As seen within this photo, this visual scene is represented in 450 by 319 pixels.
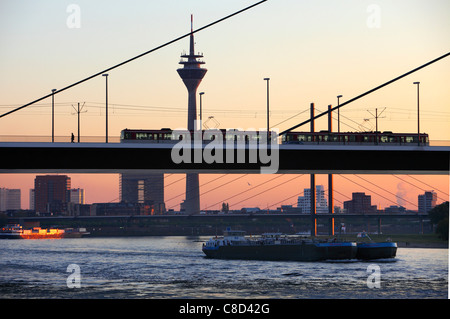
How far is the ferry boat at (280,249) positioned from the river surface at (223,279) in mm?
2713

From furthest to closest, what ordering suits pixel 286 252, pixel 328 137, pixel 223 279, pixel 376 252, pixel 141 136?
1. pixel 286 252
2. pixel 376 252
3. pixel 328 137
4. pixel 141 136
5. pixel 223 279

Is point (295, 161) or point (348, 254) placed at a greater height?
point (295, 161)

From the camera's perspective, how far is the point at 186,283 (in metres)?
75.4

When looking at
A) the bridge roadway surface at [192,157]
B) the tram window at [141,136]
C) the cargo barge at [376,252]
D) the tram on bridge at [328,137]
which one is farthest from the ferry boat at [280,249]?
the bridge roadway surface at [192,157]

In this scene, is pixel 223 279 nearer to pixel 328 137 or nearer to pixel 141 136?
pixel 141 136

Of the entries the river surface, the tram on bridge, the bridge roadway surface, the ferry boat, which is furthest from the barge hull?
the bridge roadway surface

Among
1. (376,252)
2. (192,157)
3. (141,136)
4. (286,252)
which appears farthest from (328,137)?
(376,252)

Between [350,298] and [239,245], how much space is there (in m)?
60.6

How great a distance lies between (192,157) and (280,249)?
5538 centimetres

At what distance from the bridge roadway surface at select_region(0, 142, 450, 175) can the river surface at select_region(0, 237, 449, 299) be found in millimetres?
9932

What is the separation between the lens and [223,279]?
265 feet
